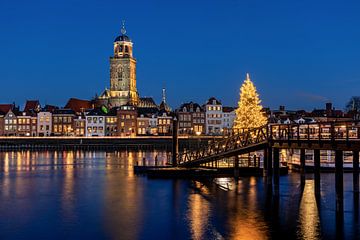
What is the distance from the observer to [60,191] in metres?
43.0

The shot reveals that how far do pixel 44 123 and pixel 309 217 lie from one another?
146 m

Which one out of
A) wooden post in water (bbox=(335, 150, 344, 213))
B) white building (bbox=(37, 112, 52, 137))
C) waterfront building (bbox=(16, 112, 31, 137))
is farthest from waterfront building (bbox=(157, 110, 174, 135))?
wooden post in water (bbox=(335, 150, 344, 213))

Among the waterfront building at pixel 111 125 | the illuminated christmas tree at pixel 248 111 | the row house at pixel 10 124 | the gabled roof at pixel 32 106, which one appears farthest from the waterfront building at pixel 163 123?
the illuminated christmas tree at pixel 248 111

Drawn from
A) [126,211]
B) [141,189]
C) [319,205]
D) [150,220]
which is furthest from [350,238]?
[141,189]

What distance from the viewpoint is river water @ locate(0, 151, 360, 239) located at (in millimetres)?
27109

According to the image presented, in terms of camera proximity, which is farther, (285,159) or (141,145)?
(141,145)

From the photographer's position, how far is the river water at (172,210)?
88.9ft

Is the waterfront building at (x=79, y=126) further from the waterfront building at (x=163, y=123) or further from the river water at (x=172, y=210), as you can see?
the river water at (x=172, y=210)

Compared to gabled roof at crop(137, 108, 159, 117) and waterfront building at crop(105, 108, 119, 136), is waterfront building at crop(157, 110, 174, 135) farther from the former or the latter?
waterfront building at crop(105, 108, 119, 136)

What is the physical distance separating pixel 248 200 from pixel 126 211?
887cm

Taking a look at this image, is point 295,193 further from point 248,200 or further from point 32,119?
point 32,119

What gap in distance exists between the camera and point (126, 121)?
168 m

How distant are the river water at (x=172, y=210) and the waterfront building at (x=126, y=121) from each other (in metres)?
117

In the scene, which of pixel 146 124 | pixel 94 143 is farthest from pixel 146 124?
pixel 94 143
